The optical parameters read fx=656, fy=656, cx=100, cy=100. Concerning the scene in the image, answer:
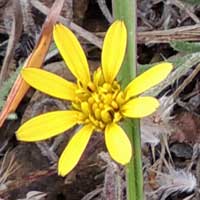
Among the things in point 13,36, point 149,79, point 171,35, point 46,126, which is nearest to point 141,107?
point 149,79

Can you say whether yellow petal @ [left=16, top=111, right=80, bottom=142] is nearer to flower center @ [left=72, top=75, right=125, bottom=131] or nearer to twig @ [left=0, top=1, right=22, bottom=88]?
flower center @ [left=72, top=75, right=125, bottom=131]

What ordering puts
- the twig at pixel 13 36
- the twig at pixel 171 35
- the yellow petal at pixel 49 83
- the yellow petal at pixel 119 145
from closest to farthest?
the yellow petal at pixel 119 145
the yellow petal at pixel 49 83
the twig at pixel 171 35
the twig at pixel 13 36


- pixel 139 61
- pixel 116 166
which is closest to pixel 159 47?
pixel 139 61

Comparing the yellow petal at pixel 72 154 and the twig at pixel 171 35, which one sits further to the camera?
the twig at pixel 171 35

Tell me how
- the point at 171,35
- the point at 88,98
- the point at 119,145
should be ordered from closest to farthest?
1. the point at 119,145
2. the point at 88,98
3. the point at 171,35

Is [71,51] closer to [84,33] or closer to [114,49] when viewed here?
[114,49]

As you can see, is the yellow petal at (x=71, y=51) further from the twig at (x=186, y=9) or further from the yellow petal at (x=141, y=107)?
the twig at (x=186, y=9)

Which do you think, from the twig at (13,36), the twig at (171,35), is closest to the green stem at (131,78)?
the twig at (171,35)
